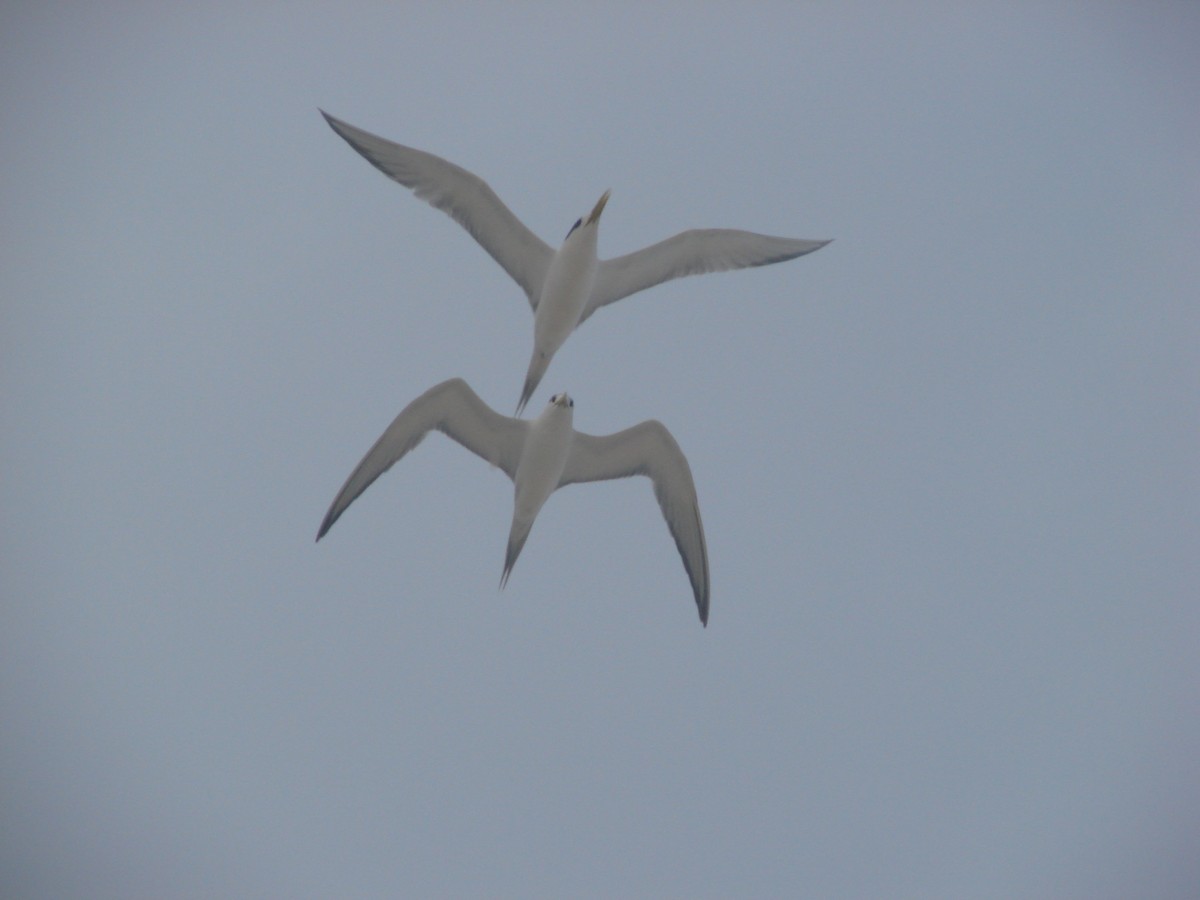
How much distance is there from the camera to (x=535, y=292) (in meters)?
9.13

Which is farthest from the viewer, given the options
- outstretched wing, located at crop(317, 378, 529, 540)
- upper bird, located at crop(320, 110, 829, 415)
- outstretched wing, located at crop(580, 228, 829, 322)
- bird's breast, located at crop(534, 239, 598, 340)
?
outstretched wing, located at crop(580, 228, 829, 322)

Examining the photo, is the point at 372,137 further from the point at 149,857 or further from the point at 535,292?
the point at 149,857

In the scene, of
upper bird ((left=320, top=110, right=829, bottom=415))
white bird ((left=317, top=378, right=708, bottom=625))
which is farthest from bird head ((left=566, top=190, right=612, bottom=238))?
white bird ((left=317, top=378, right=708, bottom=625))

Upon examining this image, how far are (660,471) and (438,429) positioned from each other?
2.23 metres

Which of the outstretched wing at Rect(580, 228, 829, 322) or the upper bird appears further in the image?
the outstretched wing at Rect(580, 228, 829, 322)

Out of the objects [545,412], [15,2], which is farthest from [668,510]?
[15,2]

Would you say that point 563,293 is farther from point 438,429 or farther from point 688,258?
point 438,429

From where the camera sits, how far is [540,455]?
832 cm

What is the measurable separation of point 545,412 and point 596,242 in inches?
71.2

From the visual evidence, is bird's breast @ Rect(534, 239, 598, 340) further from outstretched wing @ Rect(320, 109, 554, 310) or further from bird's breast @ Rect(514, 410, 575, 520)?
bird's breast @ Rect(514, 410, 575, 520)

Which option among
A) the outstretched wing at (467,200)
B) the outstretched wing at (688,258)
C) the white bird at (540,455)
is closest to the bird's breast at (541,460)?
the white bird at (540,455)

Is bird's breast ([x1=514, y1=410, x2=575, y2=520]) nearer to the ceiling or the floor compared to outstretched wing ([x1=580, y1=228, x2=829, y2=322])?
nearer to the floor

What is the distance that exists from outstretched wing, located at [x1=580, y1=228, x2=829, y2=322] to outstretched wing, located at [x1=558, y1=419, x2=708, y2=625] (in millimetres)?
1401

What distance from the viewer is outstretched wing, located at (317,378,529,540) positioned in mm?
8211
